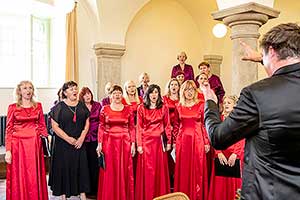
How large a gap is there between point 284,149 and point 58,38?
7.26 metres

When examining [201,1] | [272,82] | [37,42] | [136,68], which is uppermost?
[201,1]

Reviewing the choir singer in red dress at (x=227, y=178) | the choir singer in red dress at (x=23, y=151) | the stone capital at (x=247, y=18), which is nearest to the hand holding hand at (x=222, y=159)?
the choir singer in red dress at (x=227, y=178)

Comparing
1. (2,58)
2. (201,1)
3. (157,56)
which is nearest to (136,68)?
(157,56)

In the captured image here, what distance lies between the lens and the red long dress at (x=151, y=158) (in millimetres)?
4430

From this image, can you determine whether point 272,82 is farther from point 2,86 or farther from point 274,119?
point 2,86

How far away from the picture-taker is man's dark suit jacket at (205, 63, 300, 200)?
1.23m

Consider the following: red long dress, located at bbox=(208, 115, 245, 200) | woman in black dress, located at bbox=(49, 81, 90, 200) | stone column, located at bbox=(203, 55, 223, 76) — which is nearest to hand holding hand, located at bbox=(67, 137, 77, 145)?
woman in black dress, located at bbox=(49, 81, 90, 200)

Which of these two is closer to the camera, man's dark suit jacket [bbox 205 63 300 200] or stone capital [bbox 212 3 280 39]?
man's dark suit jacket [bbox 205 63 300 200]

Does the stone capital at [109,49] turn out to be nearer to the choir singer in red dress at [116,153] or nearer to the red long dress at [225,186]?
the choir singer in red dress at [116,153]

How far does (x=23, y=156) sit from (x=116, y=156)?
3.33ft

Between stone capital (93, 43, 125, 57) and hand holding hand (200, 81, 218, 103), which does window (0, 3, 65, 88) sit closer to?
stone capital (93, 43, 125, 57)

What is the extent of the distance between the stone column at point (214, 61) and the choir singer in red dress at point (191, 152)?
4849mm

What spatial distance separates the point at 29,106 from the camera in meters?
4.25

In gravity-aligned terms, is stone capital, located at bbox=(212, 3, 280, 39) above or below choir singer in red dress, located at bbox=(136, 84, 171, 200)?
above
